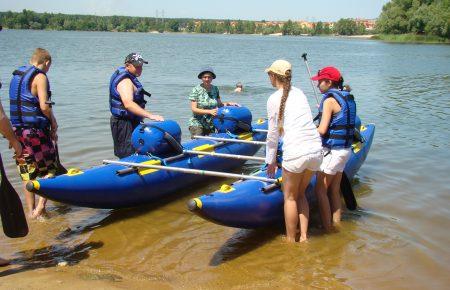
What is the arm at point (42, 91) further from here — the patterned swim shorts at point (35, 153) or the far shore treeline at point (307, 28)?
the far shore treeline at point (307, 28)

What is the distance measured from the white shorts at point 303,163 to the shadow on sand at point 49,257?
1.95 metres

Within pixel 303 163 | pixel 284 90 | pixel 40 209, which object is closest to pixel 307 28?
pixel 40 209

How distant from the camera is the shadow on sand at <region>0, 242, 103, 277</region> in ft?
13.7

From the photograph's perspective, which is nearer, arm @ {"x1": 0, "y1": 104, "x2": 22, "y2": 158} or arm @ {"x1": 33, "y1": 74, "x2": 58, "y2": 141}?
arm @ {"x1": 0, "y1": 104, "x2": 22, "y2": 158}

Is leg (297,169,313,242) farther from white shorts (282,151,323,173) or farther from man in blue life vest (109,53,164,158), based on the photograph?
man in blue life vest (109,53,164,158)

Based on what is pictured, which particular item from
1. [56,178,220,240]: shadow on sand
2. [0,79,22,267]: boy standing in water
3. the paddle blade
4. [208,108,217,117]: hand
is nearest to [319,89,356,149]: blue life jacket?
the paddle blade


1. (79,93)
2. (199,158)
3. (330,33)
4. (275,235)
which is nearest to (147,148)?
(199,158)

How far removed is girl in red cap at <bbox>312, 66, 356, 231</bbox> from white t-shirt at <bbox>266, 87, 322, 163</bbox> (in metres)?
0.55

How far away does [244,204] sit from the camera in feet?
15.3

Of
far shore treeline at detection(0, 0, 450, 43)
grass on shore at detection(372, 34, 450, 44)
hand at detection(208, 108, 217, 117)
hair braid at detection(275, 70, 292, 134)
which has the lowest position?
hand at detection(208, 108, 217, 117)

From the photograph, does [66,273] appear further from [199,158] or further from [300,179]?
[199,158]

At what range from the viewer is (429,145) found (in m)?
9.65

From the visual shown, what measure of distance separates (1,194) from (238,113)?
3.82 metres

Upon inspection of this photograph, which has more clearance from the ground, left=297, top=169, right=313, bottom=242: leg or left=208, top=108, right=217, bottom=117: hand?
left=208, top=108, right=217, bottom=117: hand
